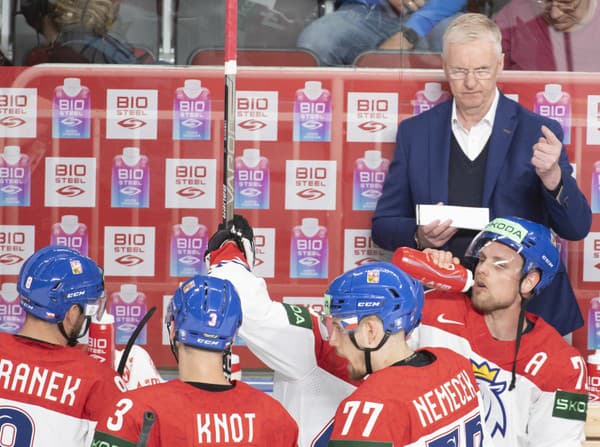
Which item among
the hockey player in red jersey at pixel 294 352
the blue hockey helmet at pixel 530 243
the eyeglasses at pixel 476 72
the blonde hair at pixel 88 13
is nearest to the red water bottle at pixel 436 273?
the blue hockey helmet at pixel 530 243

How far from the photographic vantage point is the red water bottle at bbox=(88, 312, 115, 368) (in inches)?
147

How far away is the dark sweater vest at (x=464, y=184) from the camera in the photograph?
4.29 meters

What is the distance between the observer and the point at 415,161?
441 centimetres

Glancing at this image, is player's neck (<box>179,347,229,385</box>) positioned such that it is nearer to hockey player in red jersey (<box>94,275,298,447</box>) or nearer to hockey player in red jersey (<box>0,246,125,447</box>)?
hockey player in red jersey (<box>94,275,298,447</box>)

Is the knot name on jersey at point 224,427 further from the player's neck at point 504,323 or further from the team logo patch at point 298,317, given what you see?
the player's neck at point 504,323

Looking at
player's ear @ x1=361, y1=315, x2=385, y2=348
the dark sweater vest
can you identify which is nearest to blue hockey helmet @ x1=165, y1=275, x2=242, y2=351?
player's ear @ x1=361, y1=315, x2=385, y2=348

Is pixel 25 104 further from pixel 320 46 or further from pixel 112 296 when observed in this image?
pixel 320 46

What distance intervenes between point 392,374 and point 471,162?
62.3 inches

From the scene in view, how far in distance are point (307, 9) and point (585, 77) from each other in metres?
1.08

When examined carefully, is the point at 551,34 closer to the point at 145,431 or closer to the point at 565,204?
the point at 565,204

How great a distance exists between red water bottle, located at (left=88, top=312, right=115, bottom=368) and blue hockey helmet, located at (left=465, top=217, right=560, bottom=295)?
1199 millimetres

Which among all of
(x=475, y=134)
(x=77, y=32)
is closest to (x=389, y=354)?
(x=475, y=134)

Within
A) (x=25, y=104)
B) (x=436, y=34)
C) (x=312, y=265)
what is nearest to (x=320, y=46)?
(x=436, y=34)

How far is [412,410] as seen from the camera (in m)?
2.85
